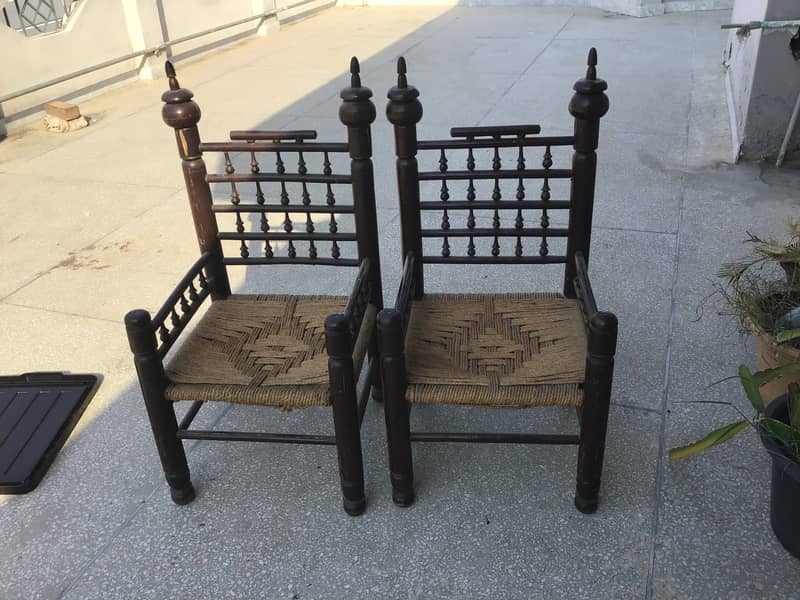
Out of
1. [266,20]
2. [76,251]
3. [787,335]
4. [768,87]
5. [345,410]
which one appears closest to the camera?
[345,410]

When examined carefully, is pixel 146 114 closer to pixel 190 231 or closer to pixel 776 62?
pixel 190 231

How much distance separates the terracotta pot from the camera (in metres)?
2.07

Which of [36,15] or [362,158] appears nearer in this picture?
[362,158]

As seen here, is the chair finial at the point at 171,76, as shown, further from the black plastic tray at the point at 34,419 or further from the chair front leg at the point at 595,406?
the chair front leg at the point at 595,406

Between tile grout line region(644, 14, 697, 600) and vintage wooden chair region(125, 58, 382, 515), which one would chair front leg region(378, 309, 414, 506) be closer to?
vintage wooden chair region(125, 58, 382, 515)

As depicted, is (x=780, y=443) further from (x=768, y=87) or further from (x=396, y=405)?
(x=768, y=87)

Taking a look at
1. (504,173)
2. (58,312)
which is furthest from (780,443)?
(58,312)

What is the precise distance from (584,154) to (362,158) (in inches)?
25.7

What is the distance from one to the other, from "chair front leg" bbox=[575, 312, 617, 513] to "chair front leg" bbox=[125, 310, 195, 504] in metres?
1.12

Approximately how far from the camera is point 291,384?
1.93m

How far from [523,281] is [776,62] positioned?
2265mm

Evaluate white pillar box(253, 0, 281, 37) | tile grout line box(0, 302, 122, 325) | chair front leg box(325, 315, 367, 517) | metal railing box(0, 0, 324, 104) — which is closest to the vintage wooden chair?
chair front leg box(325, 315, 367, 517)

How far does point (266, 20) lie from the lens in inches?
360

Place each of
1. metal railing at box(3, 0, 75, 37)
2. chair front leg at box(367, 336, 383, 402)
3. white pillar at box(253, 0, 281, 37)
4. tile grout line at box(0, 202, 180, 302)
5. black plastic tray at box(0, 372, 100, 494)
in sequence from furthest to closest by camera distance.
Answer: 1. white pillar at box(253, 0, 281, 37)
2. metal railing at box(3, 0, 75, 37)
3. tile grout line at box(0, 202, 180, 302)
4. chair front leg at box(367, 336, 383, 402)
5. black plastic tray at box(0, 372, 100, 494)
